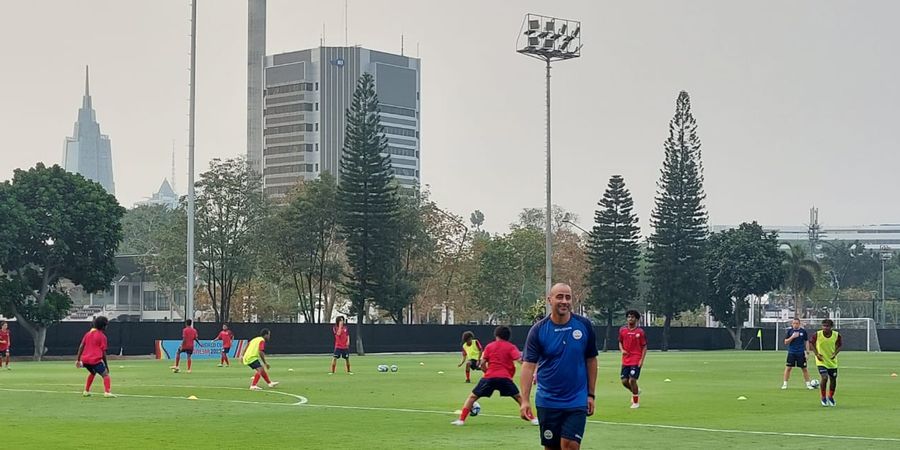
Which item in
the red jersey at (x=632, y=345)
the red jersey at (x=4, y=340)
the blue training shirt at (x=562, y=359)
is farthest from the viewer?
the red jersey at (x=4, y=340)

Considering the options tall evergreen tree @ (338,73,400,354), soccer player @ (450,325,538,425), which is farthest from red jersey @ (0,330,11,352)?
tall evergreen tree @ (338,73,400,354)

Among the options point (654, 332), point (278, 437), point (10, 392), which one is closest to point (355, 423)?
point (278, 437)

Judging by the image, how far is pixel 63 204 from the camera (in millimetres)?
65812

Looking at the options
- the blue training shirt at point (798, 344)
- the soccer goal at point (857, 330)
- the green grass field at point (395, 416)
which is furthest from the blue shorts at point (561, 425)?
the soccer goal at point (857, 330)

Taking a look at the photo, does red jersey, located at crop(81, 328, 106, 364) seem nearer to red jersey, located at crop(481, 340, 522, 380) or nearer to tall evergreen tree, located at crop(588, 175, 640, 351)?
red jersey, located at crop(481, 340, 522, 380)

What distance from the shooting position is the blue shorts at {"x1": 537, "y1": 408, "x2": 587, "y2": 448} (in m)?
11.5

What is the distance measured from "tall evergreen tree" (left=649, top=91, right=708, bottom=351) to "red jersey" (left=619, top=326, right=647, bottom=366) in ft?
234

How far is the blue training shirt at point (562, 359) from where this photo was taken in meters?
11.7

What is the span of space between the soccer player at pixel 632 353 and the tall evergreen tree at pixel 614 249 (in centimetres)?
6936

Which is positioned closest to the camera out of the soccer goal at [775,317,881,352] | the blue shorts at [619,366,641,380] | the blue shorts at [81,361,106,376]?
the blue shorts at [619,366,641,380]

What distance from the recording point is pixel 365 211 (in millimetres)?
82188

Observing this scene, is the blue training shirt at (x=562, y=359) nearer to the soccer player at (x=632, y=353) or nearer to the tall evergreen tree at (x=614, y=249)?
the soccer player at (x=632, y=353)

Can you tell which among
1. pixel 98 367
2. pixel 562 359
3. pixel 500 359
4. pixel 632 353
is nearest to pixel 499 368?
pixel 500 359

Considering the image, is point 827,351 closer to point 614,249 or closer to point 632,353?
point 632,353
